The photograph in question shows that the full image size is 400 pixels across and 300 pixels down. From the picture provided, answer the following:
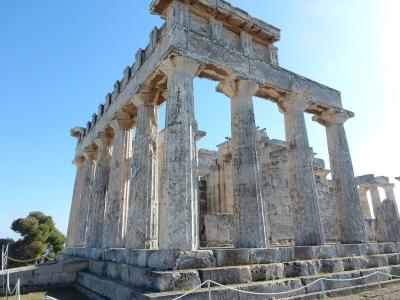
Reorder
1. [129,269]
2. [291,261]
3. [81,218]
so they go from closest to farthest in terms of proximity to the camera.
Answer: [129,269] → [291,261] → [81,218]

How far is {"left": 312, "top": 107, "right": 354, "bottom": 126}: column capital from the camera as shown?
13148 mm

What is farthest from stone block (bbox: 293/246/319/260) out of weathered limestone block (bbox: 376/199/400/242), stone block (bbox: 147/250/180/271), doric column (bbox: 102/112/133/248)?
weathered limestone block (bbox: 376/199/400/242)

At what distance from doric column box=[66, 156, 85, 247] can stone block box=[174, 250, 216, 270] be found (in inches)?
522

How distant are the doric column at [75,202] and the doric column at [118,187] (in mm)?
6985

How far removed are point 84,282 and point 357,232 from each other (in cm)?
1020

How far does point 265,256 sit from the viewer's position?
8.09m

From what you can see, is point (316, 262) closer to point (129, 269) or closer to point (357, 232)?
point (357, 232)

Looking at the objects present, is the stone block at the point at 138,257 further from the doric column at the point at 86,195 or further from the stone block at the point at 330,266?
the doric column at the point at 86,195

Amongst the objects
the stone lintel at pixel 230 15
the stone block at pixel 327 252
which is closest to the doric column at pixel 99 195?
the stone lintel at pixel 230 15

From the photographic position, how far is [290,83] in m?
11.9

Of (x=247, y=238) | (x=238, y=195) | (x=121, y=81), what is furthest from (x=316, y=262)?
(x=121, y=81)

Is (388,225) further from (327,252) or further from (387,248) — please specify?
(327,252)

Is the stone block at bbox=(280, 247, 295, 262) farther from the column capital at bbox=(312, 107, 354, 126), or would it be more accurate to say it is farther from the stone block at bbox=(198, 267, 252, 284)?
the column capital at bbox=(312, 107, 354, 126)

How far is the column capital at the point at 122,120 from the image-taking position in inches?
512
